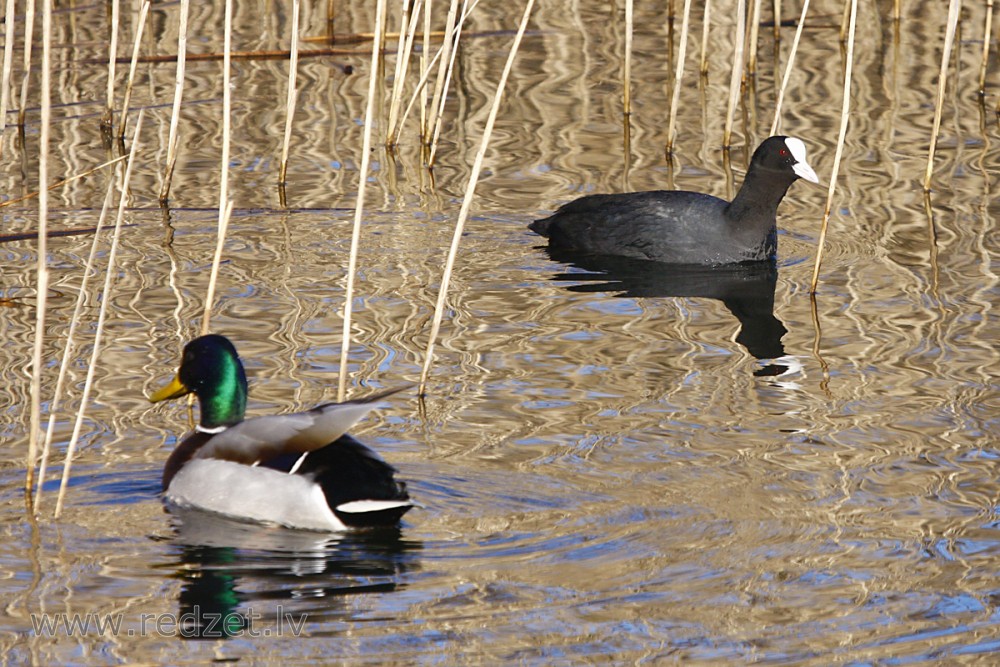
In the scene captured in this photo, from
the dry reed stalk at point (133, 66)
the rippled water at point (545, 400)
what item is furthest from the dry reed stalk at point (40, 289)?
the dry reed stalk at point (133, 66)

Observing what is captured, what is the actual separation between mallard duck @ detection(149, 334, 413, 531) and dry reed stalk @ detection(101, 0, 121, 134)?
4093mm

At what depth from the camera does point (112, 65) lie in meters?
9.37

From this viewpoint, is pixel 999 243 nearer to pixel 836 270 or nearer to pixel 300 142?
pixel 836 270

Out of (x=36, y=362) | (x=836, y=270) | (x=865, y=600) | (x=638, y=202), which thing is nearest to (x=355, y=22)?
(x=638, y=202)

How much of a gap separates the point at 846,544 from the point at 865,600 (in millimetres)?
431

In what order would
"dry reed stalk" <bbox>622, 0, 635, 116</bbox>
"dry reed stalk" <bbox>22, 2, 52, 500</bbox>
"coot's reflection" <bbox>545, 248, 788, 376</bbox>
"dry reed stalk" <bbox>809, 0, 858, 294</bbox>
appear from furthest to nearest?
"dry reed stalk" <bbox>622, 0, 635, 116</bbox>, "coot's reflection" <bbox>545, 248, 788, 376</bbox>, "dry reed stalk" <bbox>809, 0, 858, 294</bbox>, "dry reed stalk" <bbox>22, 2, 52, 500</bbox>

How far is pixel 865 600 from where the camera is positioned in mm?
4789

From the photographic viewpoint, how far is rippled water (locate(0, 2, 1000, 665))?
4699 millimetres

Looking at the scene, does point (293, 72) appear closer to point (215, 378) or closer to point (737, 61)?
point (737, 61)

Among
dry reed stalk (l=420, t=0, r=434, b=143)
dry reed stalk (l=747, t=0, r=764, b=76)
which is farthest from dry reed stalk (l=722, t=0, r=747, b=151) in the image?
dry reed stalk (l=420, t=0, r=434, b=143)

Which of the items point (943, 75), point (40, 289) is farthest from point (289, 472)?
point (943, 75)

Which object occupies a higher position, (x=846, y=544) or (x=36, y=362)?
(x=36, y=362)

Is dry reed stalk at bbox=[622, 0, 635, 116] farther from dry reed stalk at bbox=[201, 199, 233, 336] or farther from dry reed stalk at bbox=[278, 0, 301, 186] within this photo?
dry reed stalk at bbox=[201, 199, 233, 336]

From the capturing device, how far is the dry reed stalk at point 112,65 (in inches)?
367
